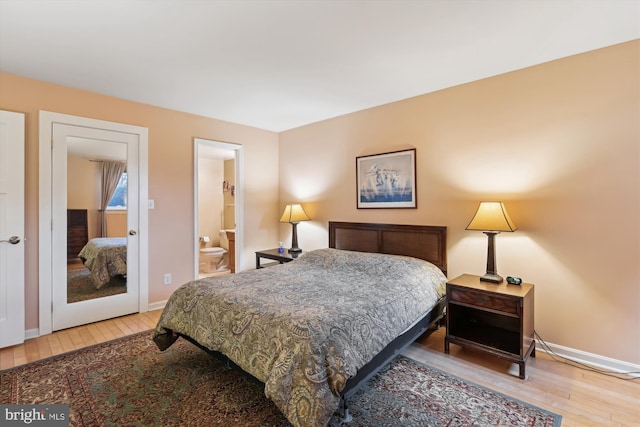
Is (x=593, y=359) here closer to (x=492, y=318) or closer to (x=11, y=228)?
(x=492, y=318)

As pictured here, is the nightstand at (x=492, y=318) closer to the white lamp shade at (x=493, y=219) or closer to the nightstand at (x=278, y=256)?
the white lamp shade at (x=493, y=219)

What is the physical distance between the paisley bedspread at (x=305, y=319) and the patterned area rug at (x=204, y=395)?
30 cm

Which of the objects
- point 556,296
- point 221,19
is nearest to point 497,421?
point 556,296

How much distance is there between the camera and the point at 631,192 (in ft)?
7.15

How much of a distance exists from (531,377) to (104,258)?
404cm

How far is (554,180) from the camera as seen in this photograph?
2.49m

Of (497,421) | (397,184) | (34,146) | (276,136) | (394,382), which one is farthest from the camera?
(276,136)

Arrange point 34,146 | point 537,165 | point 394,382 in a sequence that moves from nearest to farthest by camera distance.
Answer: point 394,382 → point 537,165 → point 34,146

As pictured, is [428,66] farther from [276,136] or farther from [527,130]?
[276,136]

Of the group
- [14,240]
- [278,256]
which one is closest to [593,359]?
[278,256]

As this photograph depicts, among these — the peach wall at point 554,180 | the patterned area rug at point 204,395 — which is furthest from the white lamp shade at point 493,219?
the patterned area rug at point 204,395

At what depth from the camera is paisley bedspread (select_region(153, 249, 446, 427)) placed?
152cm

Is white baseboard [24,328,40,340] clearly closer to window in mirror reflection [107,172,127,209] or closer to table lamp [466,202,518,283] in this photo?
window in mirror reflection [107,172,127,209]

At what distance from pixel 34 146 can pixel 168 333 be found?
2219 mm
